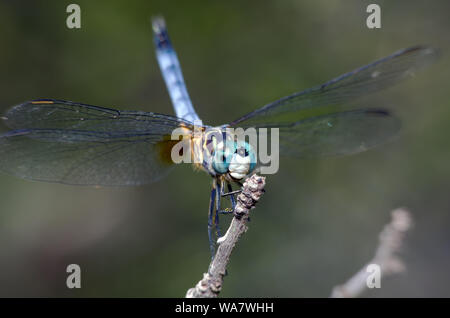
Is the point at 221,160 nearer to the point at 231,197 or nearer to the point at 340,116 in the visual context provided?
the point at 231,197

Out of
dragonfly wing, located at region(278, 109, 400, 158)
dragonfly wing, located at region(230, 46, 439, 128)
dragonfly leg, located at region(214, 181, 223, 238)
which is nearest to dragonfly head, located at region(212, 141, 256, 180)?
dragonfly leg, located at region(214, 181, 223, 238)

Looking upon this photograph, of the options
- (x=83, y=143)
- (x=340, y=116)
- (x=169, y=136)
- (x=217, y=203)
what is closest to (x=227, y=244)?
(x=217, y=203)

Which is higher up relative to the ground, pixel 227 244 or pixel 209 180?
pixel 209 180

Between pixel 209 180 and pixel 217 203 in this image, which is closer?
pixel 217 203

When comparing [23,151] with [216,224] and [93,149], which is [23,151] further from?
[216,224]

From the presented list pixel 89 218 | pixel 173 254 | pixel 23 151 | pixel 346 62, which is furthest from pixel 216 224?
pixel 346 62

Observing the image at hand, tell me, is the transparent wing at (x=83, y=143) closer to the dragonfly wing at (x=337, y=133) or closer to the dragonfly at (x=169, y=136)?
the dragonfly at (x=169, y=136)

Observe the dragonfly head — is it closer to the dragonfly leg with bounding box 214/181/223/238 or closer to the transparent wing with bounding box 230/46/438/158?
the dragonfly leg with bounding box 214/181/223/238

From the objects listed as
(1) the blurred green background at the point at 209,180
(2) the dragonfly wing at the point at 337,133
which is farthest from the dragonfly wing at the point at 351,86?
(1) the blurred green background at the point at 209,180
